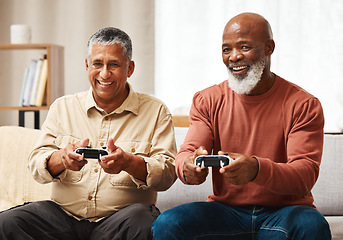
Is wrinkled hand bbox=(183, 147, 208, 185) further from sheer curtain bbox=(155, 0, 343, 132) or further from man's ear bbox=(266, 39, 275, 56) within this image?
sheer curtain bbox=(155, 0, 343, 132)

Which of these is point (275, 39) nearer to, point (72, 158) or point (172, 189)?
point (172, 189)

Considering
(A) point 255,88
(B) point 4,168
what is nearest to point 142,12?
(B) point 4,168

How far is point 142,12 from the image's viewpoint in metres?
3.33

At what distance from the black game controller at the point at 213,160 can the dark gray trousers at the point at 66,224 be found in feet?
1.11

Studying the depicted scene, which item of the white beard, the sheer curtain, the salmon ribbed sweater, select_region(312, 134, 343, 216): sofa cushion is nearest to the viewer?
the salmon ribbed sweater

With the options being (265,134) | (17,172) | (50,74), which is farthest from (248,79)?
(50,74)

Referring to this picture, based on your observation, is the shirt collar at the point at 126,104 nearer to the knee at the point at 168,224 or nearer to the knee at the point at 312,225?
the knee at the point at 168,224

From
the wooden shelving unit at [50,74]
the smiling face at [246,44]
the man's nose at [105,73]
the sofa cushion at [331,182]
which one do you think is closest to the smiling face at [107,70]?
the man's nose at [105,73]

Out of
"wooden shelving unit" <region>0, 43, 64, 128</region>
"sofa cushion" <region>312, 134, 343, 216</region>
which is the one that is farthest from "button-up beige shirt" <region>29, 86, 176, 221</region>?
"wooden shelving unit" <region>0, 43, 64, 128</region>

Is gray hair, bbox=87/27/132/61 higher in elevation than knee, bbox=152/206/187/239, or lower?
higher

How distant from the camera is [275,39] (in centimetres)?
319

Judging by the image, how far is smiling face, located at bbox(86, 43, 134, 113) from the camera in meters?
1.81

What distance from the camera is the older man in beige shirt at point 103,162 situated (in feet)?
5.40

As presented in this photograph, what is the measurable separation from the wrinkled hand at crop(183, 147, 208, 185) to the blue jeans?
4.4 inches
